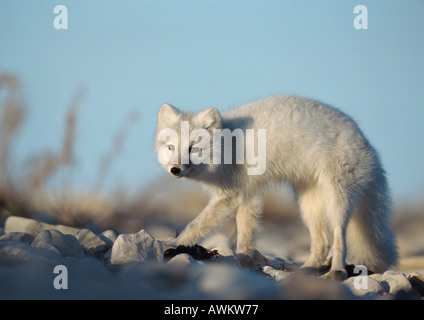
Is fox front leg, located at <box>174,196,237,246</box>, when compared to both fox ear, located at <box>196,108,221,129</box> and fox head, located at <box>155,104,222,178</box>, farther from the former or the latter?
fox ear, located at <box>196,108,221,129</box>

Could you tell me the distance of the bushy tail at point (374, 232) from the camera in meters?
5.46

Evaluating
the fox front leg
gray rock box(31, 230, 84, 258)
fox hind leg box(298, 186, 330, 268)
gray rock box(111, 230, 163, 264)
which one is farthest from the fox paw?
gray rock box(31, 230, 84, 258)

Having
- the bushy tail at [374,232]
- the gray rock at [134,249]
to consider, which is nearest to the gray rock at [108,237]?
the gray rock at [134,249]

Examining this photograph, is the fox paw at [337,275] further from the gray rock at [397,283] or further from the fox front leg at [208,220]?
the fox front leg at [208,220]

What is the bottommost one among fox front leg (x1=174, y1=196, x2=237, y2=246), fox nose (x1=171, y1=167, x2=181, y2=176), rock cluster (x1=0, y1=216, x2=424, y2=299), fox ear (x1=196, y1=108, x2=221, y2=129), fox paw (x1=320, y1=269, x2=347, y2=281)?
fox paw (x1=320, y1=269, x2=347, y2=281)

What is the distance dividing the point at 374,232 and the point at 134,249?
2.76 metres

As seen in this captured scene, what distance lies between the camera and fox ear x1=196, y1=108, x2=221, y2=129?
16.8ft

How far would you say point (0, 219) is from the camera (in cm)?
779

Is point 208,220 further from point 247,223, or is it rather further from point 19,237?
point 19,237

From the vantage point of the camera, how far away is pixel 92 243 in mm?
5086

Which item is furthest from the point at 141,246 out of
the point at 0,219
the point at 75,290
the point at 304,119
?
the point at 0,219

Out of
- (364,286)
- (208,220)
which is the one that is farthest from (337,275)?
(208,220)

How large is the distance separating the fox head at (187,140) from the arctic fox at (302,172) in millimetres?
10
